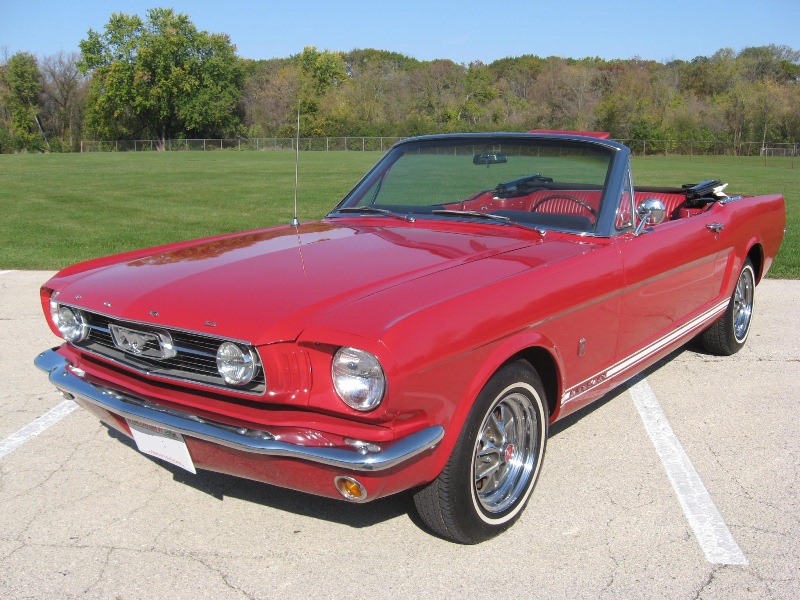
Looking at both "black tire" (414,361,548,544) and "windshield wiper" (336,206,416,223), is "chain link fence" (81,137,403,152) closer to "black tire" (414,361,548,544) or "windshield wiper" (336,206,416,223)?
"windshield wiper" (336,206,416,223)

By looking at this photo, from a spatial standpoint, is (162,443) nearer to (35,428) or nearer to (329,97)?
(35,428)

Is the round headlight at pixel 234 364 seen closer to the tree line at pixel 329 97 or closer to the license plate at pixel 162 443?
the license plate at pixel 162 443

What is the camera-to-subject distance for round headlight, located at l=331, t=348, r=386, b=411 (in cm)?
252

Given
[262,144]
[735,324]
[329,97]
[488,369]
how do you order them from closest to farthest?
[488,369] < [735,324] < [262,144] < [329,97]

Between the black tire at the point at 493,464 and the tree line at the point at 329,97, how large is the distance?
57758mm

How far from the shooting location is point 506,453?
321cm

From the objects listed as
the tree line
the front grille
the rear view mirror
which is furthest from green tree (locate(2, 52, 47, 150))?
the front grille

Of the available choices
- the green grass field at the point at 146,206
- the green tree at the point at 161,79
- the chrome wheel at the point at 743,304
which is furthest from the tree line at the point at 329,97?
the chrome wheel at the point at 743,304

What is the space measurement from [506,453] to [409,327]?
0.93 metres

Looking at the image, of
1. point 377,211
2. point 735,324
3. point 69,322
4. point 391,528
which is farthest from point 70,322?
point 735,324

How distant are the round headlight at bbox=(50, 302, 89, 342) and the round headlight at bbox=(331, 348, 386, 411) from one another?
130cm

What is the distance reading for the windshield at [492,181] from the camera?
4.06 m

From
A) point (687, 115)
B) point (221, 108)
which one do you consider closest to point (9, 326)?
point (687, 115)

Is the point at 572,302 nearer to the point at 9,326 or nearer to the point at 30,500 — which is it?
the point at 30,500
